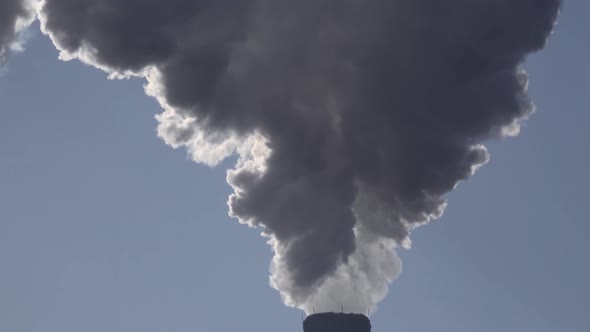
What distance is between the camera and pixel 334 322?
164 m

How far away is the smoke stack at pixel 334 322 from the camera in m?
163

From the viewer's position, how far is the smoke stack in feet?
536

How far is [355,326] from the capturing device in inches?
6486

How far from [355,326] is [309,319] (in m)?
6.43

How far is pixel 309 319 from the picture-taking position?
16488 centimetres
